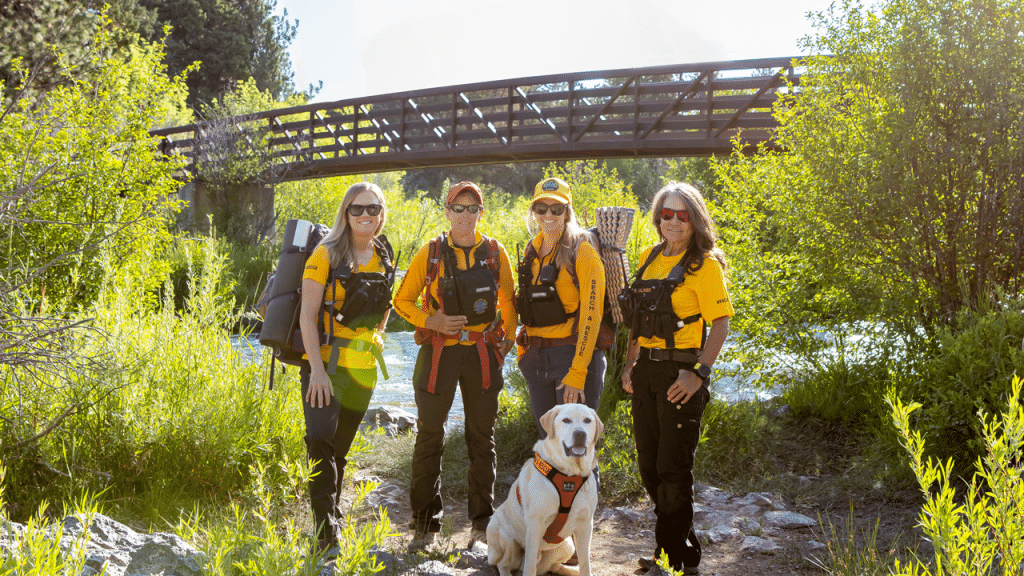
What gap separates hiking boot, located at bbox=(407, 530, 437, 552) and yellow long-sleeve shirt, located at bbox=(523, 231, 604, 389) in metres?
1.22

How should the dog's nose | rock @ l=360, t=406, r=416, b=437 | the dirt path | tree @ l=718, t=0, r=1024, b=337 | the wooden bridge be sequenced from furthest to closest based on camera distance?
the wooden bridge, rock @ l=360, t=406, r=416, b=437, tree @ l=718, t=0, r=1024, b=337, the dirt path, the dog's nose

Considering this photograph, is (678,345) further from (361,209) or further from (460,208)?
(361,209)

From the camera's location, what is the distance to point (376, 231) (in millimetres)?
3801

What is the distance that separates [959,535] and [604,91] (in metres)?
20.7

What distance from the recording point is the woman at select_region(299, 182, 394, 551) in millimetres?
3527

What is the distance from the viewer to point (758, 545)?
177 inches

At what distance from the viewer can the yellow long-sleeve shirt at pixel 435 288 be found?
156 inches

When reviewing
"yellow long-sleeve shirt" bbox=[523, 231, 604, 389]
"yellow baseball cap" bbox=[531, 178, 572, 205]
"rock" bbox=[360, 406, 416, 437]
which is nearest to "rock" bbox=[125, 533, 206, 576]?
"yellow long-sleeve shirt" bbox=[523, 231, 604, 389]

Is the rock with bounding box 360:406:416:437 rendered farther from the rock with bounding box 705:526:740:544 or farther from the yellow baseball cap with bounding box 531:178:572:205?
the yellow baseball cap with bounding box 531:178:572:205

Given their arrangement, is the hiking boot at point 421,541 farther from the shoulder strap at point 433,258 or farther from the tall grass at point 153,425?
the shoulder strap at point 433,258

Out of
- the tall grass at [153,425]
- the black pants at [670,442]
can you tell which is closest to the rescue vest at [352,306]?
the tall grass at [153,425]

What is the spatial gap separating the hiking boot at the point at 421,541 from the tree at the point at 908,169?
459 cm

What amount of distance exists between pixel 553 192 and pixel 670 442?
148 cm

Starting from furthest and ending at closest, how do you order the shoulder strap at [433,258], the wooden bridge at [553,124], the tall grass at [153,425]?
the wooden bridge at [553,124] < the tall grass at [153,425] < the shoulder strap at [433,258]
